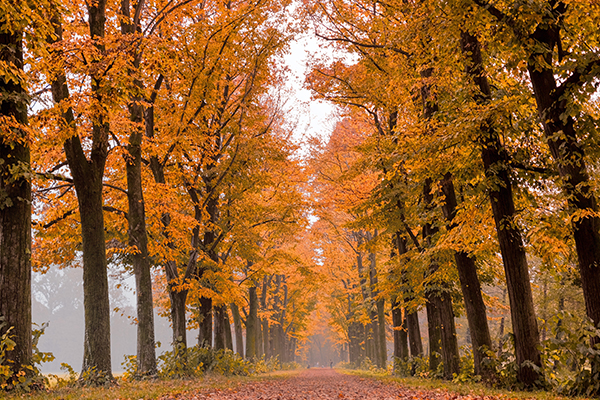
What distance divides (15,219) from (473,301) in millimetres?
10228

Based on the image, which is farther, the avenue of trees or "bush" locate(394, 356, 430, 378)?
"bush" locate(394, 356, 430, 378)

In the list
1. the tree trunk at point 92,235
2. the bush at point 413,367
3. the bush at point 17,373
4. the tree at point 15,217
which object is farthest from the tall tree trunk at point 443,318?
the tree at point 15,217

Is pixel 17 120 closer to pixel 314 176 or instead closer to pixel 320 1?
pixel 320 1

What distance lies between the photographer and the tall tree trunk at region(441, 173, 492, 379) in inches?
404

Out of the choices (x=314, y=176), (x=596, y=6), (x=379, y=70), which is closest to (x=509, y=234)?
(x=596, y=6)

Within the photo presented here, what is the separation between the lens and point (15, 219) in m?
7.62

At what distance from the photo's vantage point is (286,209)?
1856 cm

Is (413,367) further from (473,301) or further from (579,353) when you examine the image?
(579,353)

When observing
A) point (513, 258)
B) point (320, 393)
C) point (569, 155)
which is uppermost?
point (569, 155)

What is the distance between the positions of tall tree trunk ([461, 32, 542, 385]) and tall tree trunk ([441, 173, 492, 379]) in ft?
4.57

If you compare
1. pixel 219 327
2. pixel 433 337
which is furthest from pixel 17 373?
pixel 219 327

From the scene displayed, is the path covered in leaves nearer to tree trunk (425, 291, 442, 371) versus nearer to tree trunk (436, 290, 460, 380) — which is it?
tree trunk (436, 290, 460, 380)

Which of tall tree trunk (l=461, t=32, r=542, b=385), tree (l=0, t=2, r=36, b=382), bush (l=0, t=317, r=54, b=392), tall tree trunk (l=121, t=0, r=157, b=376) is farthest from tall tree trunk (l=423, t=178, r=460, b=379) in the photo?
tree (l=0, t=2, r=36, b=382)

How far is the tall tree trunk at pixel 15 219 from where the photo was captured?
24.2ft
